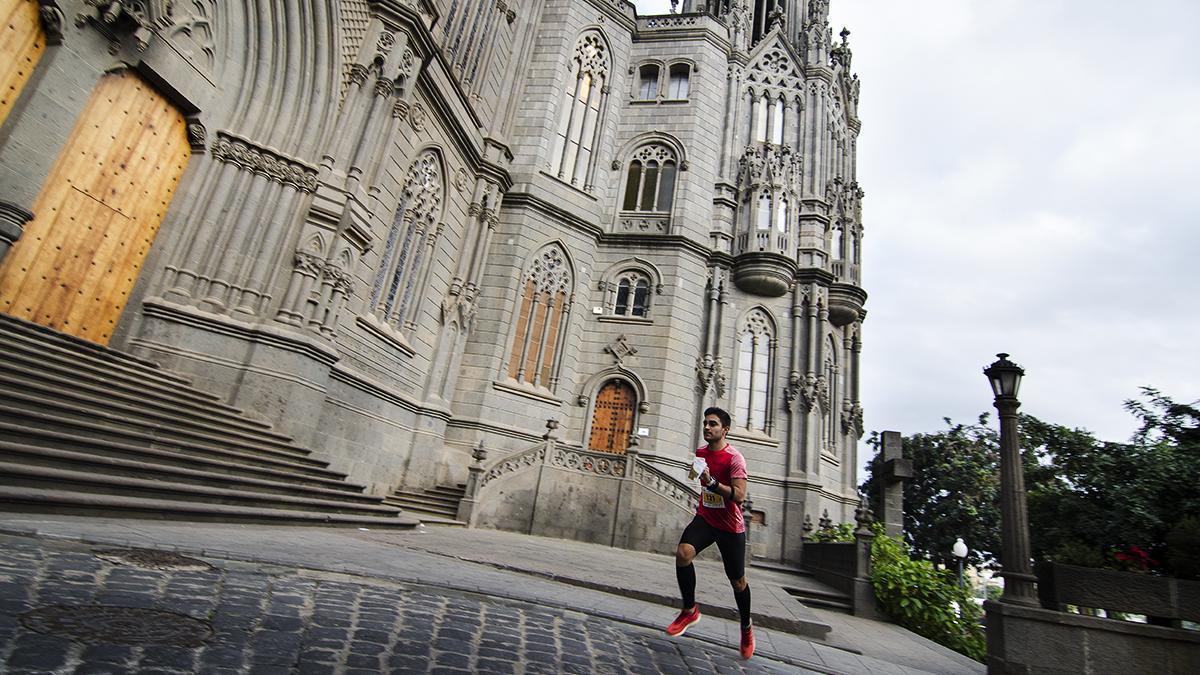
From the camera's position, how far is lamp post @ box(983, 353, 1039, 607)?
612 cm

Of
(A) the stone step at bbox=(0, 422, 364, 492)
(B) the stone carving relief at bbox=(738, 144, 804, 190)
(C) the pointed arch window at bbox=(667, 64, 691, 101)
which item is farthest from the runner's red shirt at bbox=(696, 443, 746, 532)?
(C) the pointed arch window at bbox=(667, 64, 691, 101)

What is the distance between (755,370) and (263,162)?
652 inches

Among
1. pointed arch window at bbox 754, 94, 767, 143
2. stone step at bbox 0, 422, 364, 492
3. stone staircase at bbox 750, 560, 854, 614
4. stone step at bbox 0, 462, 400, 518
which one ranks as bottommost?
stone staircase at bbox 750, 560, 854, 614

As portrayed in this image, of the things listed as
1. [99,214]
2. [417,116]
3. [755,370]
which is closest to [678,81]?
[755,370]

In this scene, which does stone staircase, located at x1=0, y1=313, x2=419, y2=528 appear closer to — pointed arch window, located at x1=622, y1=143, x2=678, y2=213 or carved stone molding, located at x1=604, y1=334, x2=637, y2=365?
carved stone molding, located at x1=604, y1=334, x2=637, y2=365

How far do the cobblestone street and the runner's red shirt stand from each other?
1.00 meters

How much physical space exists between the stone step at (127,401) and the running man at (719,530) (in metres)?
7.12

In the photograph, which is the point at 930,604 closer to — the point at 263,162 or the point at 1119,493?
the point at 1119,493

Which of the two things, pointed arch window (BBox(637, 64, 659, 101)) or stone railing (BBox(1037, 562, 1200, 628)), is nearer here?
stone railing (BBox(1037, 562, 1200, 628))

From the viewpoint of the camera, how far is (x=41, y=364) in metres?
7.04

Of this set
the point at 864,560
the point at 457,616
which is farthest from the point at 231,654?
the point at 864,560

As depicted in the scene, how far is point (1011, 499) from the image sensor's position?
6.51 metres

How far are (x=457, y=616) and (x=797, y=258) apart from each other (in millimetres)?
21256

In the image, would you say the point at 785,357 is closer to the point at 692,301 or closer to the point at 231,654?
the point at 692,301
